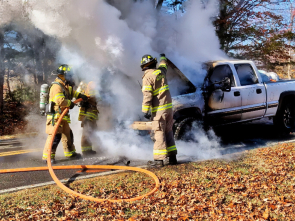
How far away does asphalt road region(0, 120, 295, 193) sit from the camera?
4.81 metres

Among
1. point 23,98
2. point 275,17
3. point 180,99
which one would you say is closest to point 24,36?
point 23,98

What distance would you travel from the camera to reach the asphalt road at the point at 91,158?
4813mm

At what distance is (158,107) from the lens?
5.09m

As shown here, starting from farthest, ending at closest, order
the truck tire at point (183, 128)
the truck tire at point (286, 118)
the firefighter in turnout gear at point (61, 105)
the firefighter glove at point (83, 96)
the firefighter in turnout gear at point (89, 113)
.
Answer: the truck tire at point (286, 118) < the firefighter in turnout gear at point (89, 113) < the firefighter glove at point (83, 96) < the truck tire at point (183, 128) < the firefighter in turnout gear at point (61, 105)

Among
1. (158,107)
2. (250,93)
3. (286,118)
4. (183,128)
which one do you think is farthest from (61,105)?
(286,118)

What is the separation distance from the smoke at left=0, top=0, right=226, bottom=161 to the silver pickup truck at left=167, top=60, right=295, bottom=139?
0.31 metres

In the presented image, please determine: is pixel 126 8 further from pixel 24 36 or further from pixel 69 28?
pixel 24 36

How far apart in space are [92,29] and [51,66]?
8.05m

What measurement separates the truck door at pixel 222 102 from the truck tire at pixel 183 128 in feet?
1.87

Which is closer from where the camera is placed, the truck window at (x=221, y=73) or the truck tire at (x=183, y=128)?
the truck tire at (x=183, y=128)

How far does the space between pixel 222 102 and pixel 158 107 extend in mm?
2072

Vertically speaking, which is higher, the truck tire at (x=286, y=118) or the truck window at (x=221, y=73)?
the truck window at (x=221, y=73)

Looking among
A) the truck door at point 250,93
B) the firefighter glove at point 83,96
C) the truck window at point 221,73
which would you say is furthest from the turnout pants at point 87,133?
the truck door at point 250,93

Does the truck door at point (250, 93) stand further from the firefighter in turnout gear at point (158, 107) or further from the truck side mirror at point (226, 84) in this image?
the firefighter in turnout gear at point (158, 107)
